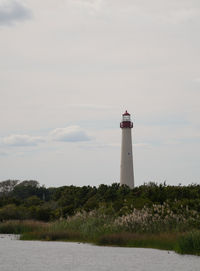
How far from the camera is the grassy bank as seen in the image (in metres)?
24.7

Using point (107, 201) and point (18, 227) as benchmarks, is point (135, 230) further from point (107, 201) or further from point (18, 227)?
point (107, 201)

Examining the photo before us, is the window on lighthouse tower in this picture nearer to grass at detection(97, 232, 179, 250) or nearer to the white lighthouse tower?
the white lighthouse tower

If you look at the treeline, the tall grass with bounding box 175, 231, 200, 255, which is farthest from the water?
the treeline

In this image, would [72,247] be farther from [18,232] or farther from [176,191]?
[176,191]

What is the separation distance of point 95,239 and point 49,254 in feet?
16.1

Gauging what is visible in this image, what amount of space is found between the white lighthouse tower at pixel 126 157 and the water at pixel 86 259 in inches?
1173

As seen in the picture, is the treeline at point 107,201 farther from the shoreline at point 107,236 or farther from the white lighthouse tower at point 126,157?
the white lighthouse tower at point 126,157

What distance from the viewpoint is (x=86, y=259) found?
22000 millimetres

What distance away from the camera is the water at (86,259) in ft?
64.6

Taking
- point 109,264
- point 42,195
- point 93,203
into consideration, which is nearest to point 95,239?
point 109,264

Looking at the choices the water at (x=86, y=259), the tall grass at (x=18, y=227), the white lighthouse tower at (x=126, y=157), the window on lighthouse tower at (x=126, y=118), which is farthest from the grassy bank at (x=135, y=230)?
the window on lighthouse tower at (x=126, y=118)

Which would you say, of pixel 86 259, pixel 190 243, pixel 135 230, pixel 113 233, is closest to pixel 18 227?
pixel 113 233

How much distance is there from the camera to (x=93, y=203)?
4019cm

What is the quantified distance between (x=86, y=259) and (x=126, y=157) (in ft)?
115
